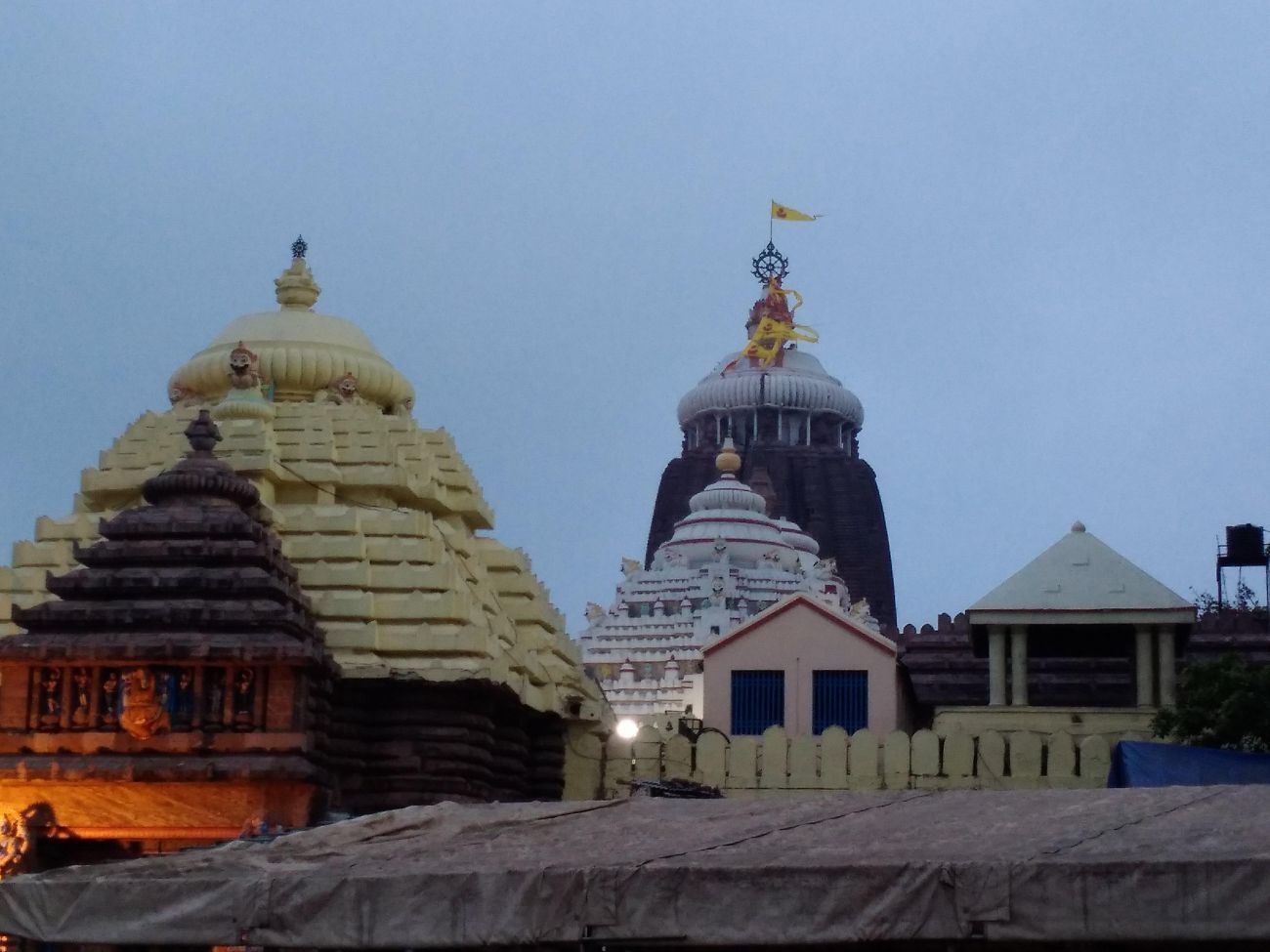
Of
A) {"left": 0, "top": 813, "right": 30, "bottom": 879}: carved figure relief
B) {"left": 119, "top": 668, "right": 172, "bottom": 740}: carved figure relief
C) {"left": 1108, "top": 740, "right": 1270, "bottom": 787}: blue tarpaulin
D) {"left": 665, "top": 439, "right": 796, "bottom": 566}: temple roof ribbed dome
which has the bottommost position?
{"left": 0, "top": 813, "right": 30, "bottom": 879}: carved figure relief

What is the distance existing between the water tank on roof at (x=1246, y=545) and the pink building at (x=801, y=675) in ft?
30.6

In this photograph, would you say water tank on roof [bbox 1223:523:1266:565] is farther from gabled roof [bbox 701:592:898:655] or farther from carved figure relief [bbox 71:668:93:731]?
carved figure relief [bbox 71:668:93:731]

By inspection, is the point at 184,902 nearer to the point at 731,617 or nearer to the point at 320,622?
the point at 320,622

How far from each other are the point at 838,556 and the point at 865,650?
40.9 metres

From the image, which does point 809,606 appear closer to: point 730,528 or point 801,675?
point 801,675

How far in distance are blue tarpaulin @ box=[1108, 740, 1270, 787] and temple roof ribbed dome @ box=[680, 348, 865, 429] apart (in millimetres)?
58830

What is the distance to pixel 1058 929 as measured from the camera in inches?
535

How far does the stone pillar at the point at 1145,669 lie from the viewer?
35.6 m

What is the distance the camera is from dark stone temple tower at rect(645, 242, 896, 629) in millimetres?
81812

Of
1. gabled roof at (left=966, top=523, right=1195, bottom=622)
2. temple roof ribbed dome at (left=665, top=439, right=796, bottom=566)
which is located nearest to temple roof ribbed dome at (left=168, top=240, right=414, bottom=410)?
gabled roof at (left=966, top=523, right=1195, bottom=622)

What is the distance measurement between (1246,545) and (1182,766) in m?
21.3

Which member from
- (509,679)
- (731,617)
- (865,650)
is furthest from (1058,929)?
(731,617)

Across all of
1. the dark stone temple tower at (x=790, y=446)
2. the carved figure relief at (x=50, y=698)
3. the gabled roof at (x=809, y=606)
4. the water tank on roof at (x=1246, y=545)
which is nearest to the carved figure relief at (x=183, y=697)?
the carved figure relief at (x=50, y=698)

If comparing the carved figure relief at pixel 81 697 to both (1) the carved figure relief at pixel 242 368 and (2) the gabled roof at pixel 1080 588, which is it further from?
(2) the gabled roof at pixel 1080 588
